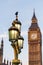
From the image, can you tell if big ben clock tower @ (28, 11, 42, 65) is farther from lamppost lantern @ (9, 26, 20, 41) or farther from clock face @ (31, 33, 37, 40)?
lamppost lantern @ (9, 26, 20, 41)

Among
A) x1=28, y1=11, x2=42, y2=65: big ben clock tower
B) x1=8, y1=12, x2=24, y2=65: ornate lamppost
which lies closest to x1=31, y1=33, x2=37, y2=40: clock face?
x1=28, y1=11, x2=42, y2=65: big ben clock tower

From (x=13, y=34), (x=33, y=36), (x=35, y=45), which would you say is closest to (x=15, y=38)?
(x=13, y=34)

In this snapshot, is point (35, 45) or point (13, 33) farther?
point (35, 45)

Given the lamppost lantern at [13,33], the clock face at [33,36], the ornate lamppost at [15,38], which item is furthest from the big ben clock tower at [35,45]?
the lamppost lantern at [13,33]

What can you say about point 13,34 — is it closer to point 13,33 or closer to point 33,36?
point 13,33

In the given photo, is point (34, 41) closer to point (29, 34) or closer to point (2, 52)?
point (29, 34)

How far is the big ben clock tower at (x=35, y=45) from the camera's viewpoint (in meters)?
107

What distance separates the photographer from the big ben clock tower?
107 meters

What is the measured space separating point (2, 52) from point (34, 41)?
83.0 ft

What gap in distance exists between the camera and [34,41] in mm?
112000

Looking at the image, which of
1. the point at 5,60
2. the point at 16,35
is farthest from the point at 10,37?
the point at 5,60

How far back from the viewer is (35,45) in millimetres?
111250

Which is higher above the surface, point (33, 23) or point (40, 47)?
point (33, 23)

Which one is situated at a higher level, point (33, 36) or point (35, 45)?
point (33, 36)
